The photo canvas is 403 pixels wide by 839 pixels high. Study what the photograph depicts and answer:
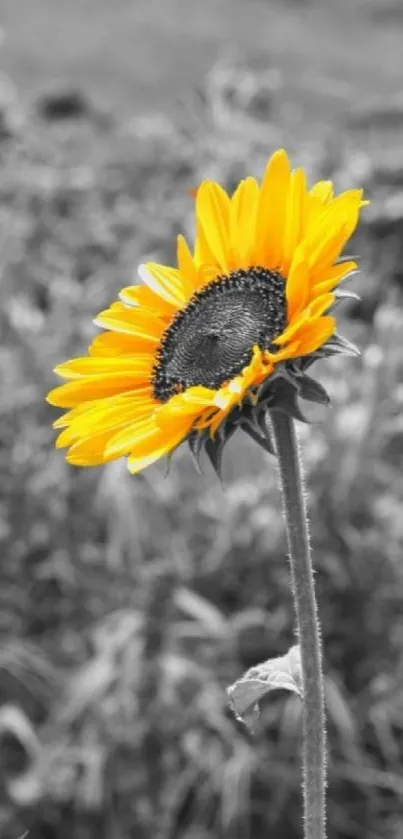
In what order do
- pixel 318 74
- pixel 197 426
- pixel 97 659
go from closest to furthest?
pixel 197 426 < pixel 97 659 < pixel 318 74

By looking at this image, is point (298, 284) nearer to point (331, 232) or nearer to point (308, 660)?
point (331, 232)

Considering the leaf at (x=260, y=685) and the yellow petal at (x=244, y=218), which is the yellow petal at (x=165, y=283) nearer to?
the yellow petal at (x=244, y=218)

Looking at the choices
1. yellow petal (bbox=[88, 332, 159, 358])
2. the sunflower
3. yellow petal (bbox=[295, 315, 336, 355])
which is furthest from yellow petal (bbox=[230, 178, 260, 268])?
yellow petal (bbox=[295, 315, 336, 355])

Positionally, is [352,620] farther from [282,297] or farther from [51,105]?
[51,105]

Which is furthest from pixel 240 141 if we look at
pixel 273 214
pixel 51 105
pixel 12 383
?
pixel 273 214

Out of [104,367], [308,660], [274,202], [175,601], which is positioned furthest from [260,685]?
[175,601]

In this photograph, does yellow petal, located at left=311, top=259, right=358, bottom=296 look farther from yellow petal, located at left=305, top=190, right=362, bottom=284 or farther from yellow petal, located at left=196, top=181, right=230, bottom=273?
yellow petal, located at left=196, top=181, right=230, bottom=273

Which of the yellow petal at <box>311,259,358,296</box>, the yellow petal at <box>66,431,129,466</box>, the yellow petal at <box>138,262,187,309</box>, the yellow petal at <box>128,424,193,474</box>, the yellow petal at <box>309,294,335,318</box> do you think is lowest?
the yellow petal at <box>128,424,193,474</box>
